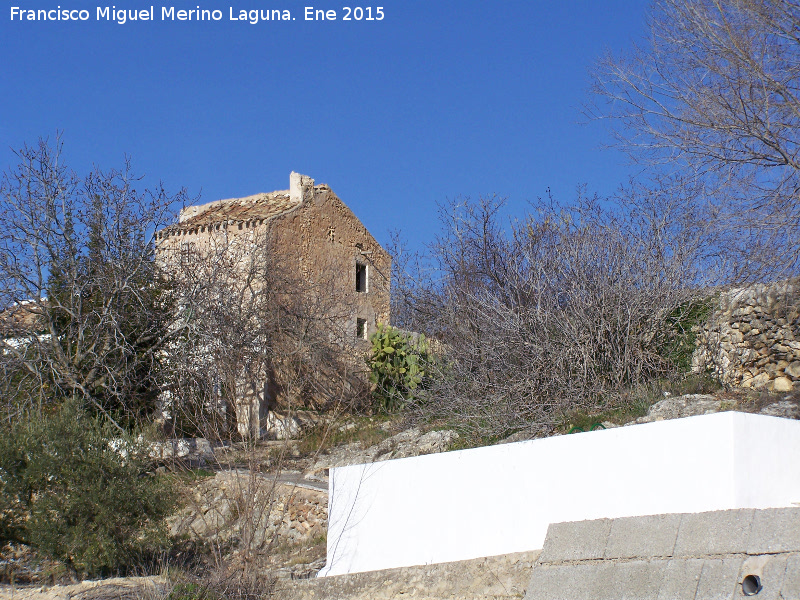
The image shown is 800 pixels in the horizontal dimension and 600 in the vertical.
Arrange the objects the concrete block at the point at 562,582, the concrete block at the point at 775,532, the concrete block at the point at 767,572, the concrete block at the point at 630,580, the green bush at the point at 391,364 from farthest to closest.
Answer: the green bush at the point at 391,364 → the concrete block at the point at 562,582 → the concrete block at the point at 630,580 → the concrete block at the point at 775,532 → the concrete block at the point at 767,572

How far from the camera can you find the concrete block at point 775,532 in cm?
499

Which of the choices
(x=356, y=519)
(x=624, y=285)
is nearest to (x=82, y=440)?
(x=356, y=519)

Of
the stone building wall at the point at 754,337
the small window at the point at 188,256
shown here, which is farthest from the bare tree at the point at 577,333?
the small window at the point at 188,256

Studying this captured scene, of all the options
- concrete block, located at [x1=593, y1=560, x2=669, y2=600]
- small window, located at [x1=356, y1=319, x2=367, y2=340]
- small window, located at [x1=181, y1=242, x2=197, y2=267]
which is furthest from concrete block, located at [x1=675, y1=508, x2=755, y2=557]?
small window, located at [x1=356, y1=319, x2=367, y2=340]

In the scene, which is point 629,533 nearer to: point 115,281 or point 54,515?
point 54,515

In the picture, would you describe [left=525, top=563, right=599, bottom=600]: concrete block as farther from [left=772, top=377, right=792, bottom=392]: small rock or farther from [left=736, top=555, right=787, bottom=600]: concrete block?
[left=772, top=377, right=792, bottom=392]: small rock

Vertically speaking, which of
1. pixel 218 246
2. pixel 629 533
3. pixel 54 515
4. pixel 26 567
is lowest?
pixel 26 567

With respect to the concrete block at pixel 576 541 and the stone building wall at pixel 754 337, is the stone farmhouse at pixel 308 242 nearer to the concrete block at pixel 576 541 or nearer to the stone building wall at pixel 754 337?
the stone building wall at pixel 754 337

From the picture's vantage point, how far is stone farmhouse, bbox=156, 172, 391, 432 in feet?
58.6

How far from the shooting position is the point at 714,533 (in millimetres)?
5434

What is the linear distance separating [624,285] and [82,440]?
312 inches

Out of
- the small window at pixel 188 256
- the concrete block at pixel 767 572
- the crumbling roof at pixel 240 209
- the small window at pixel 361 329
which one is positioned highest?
the crumbling roof at pixel 240 209

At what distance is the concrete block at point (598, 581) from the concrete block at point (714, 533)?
0.23 meters

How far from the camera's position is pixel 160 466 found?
11.5m
